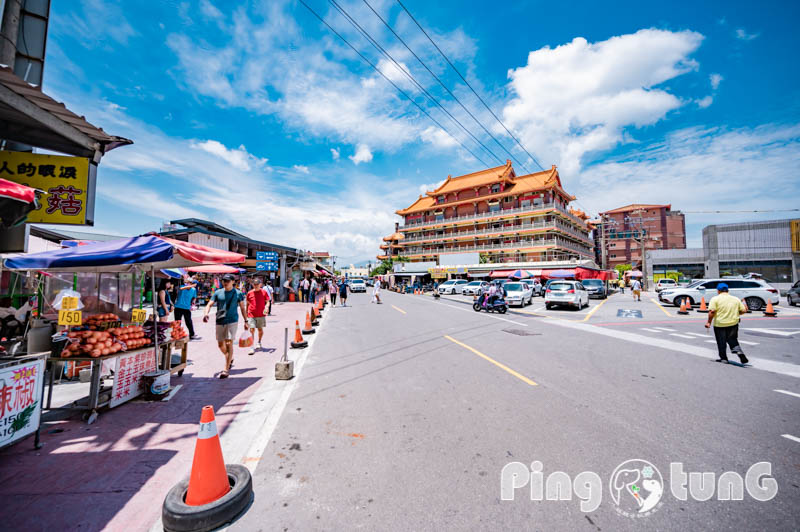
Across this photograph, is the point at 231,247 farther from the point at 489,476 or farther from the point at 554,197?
the point at 554,197

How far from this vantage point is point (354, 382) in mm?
5844

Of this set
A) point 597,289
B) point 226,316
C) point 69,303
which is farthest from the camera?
point 597,289

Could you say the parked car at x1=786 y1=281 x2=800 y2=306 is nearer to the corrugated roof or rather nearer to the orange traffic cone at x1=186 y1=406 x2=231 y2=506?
the orange traffic cone at x1=186 y1=406 x2=231 y2=506

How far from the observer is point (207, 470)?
259 cm

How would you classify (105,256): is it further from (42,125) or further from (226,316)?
(42,125)

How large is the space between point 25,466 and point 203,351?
17.8 ft

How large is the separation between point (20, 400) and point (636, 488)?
570 centimetres

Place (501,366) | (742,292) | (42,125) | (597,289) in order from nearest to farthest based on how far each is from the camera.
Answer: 1. (42,125)
2. (501,366)
3. (742,292)
4. (597,289)

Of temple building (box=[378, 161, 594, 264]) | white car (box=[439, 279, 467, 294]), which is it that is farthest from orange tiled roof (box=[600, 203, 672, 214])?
white car (box=[439, 279, 467, 294])

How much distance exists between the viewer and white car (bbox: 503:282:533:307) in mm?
20938

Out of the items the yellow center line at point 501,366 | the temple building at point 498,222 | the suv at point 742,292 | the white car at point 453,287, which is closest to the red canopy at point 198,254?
the yellow center line at point 501,366

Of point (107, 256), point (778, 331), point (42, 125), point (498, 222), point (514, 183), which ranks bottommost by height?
point (778, 331)

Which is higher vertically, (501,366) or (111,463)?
(501,366)

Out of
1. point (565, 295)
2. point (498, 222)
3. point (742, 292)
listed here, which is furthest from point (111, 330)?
point (498, 222)
